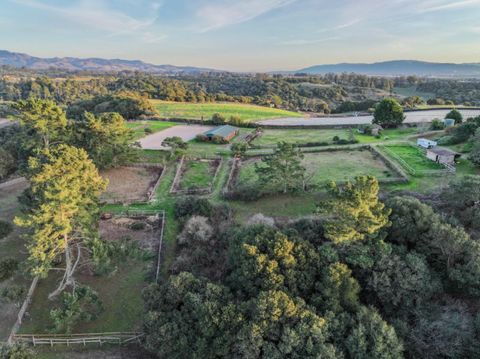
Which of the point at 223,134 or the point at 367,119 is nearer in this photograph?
the point at 223,134

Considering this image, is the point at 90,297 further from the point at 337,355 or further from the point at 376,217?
the point at 376,217

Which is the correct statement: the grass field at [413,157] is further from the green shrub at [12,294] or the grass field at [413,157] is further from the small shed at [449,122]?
the green shrub at [12,294]

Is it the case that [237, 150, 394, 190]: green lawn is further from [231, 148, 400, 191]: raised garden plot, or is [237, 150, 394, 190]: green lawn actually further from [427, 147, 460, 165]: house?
[427, 147, 460, 165]: house

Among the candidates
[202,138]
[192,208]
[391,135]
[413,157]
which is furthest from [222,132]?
[413,157]

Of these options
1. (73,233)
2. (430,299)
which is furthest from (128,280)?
(430,299)

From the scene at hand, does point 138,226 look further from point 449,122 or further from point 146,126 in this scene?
point 449,122

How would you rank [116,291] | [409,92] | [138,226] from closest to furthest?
[116,291] < [138,226] < [409,92]
